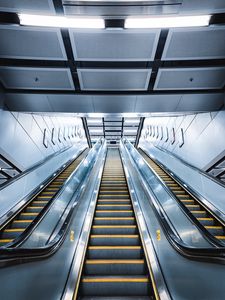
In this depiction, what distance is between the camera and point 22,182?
4770 mm

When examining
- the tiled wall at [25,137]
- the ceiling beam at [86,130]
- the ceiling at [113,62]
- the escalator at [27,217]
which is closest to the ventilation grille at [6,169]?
the tiled wall at [25,137]

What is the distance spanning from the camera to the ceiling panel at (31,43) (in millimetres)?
3734

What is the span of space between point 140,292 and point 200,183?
302cm

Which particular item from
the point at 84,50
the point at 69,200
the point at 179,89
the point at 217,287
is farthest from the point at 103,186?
the point at 217,287

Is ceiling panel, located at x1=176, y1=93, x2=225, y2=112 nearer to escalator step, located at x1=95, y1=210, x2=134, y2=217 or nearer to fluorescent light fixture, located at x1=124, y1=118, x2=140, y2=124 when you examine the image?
escalator step, located at x1=95, y1=210, x2=134, y2=217

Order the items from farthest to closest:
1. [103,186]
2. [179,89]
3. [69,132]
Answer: [69,132]
[103,186]
[179,89]

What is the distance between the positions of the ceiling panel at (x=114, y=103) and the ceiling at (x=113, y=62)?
3 cm

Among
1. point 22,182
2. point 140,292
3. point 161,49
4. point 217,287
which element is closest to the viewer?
point 217,287

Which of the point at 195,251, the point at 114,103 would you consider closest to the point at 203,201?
the point at 195,251

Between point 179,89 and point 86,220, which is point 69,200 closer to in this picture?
point 86,220

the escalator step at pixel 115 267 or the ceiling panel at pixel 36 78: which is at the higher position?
the ceiling panel at pixel 36 78

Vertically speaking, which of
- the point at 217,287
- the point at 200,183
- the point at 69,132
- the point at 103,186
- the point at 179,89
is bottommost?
the point at 217,287

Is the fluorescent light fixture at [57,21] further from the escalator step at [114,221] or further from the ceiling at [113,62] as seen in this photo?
the escalator step at [114,221]

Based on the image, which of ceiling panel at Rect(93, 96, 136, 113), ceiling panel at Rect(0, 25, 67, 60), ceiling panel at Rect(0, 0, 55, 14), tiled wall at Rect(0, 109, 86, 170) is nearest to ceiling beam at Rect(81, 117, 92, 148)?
tiled wall at Rect(0, 109, 86, 170)
